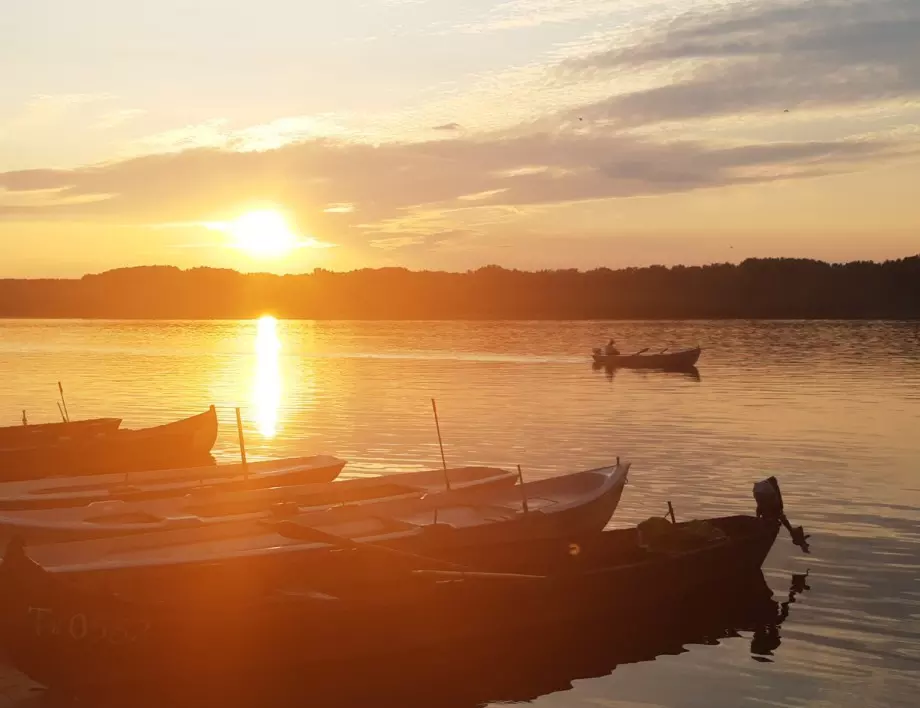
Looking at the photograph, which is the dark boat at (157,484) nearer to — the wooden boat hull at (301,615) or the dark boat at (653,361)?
the wooden boat hull at (301,615)

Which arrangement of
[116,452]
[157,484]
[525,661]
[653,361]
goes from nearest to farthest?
[525,661]
[157,484]
[116,452]
[653,361]

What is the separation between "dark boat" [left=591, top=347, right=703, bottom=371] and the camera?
251ft

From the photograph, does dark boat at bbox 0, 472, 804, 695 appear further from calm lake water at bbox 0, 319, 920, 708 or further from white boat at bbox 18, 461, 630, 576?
calm lake water at bbox 0, 319, 920, 708

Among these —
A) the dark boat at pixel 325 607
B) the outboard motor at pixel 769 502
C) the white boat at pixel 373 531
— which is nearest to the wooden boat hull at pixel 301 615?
the dark boat at pixel 325 607

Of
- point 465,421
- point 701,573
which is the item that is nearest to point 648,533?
point 701,573

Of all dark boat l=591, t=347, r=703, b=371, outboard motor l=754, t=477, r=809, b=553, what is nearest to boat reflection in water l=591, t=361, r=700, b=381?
dark boat l=591, t=347, r=703, b=371

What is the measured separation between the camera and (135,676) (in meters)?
14.0

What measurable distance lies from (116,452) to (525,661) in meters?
19.1

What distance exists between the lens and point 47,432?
31703mm

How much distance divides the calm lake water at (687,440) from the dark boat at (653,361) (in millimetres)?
2304

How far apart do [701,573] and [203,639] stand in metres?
9.15

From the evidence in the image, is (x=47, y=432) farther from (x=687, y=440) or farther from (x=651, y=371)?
(x=651, y=371)

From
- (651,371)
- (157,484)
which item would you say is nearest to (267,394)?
(651,371)

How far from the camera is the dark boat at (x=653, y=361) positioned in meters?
76.5
